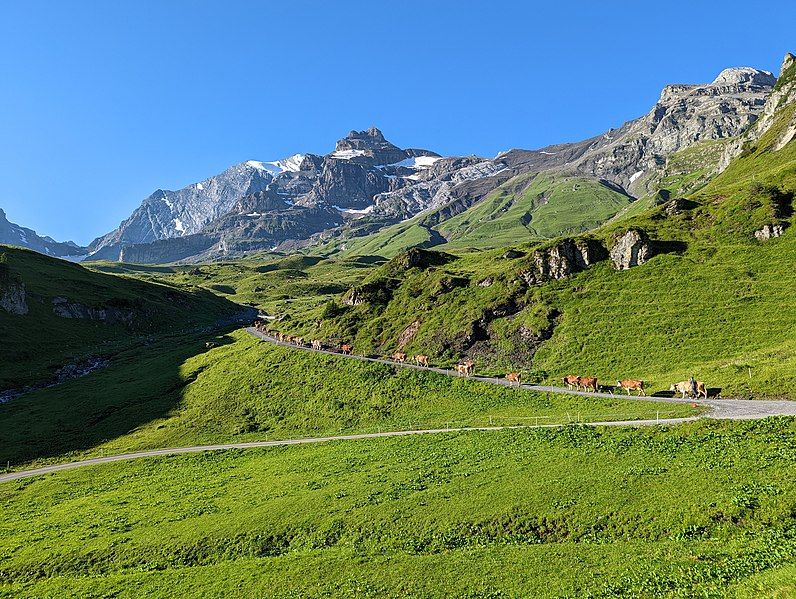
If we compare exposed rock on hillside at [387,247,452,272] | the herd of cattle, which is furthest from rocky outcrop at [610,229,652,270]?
exposed rock on hillside at [387,247,452,272]

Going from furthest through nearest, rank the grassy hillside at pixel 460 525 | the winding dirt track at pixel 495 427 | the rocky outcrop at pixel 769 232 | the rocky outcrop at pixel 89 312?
1. the rocky outcrop at pixel 89 312
2. the rocky outcrop at pixel 769 232
3. the winding dirt track at pixel 495 427
4. the grassy hillside at pixel 460 525

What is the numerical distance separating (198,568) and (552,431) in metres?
32.5

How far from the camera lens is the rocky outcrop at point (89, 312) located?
149 m

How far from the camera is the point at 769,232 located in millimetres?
72250

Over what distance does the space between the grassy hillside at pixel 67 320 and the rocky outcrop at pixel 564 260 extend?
118187 millimetres

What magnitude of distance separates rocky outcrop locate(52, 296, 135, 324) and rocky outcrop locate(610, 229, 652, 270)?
16707 centimetres

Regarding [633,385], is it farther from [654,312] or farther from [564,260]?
[564,260]

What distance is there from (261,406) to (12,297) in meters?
118

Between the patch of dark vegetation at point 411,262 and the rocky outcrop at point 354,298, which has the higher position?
the patch of dark vegetation at point 411,262

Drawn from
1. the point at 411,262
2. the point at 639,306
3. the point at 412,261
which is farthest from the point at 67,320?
the point at 639,306

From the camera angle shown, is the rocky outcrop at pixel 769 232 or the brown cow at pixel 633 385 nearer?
the brown cow at pixel 633 385

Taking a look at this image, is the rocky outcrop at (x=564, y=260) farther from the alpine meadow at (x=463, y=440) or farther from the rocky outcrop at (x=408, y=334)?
the rocky outcrop at (x=408, y=334)

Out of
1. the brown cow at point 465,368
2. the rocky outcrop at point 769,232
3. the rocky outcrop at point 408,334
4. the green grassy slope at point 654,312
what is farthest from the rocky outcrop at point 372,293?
the rocky outcrop at point 769,232

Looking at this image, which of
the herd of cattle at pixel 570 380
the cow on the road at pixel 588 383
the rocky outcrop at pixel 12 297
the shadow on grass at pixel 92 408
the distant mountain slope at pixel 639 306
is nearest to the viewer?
the herd of cattle at pixel 570 380
